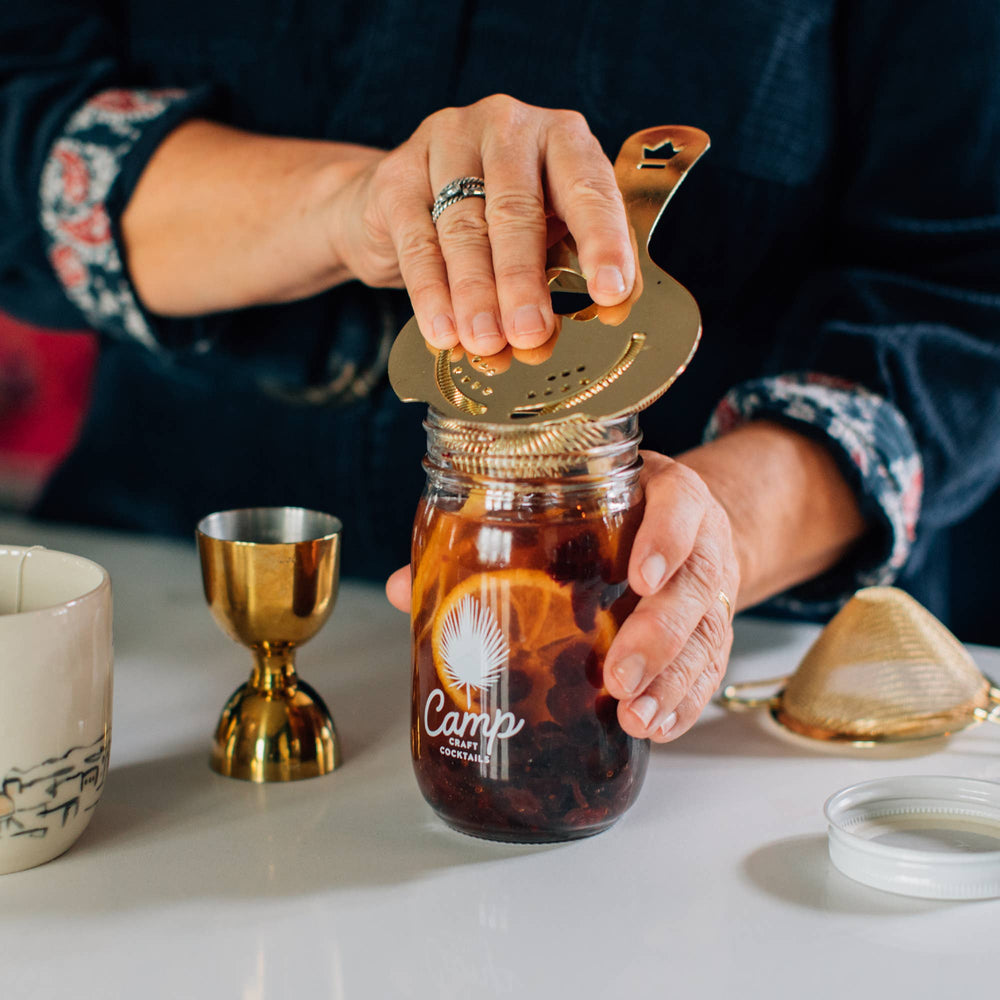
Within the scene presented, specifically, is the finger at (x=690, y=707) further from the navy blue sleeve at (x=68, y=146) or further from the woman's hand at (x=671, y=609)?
the navy blue sleeve at (x=68, y=146)

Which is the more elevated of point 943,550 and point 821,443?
point 821,443

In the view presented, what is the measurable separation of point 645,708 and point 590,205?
0.21 meters

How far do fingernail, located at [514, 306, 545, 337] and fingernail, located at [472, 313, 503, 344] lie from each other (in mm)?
12

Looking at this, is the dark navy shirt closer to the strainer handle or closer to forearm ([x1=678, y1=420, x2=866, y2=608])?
forearm ([x1=678, y1=420, x2=866, y2=608])

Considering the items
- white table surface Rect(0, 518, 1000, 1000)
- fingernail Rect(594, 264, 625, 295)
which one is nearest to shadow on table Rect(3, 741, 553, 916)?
white table surface Rect(0, 518, 1000, 1000)

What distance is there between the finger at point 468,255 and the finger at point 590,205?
0.04 meters

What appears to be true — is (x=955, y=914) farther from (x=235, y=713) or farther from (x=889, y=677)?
(x=235, y=713)

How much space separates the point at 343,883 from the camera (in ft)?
1.53

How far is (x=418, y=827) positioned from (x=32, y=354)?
5.20 feet

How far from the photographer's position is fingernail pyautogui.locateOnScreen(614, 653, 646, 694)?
45cm

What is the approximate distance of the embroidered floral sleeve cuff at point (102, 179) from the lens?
0.84 meters

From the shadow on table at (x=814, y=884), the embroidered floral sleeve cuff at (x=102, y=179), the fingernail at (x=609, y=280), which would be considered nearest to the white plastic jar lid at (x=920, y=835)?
the shadow on table at (x=814, y=884)

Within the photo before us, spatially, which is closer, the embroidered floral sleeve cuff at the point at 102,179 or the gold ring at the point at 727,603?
the gold ring at the point at 727,603

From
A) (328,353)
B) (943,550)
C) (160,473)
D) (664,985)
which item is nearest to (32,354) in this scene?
(160,473)
